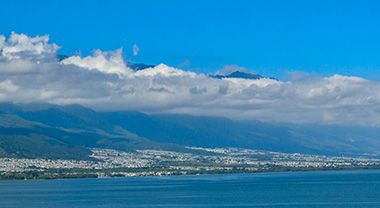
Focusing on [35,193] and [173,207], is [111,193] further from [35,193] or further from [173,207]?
[173,207]

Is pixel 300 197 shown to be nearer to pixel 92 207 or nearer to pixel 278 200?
pixel 278 200

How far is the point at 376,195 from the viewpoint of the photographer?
538ft

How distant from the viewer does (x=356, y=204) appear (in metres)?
142

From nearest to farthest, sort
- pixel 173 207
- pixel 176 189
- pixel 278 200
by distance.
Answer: pixel 173 207 < pixel 278 200 < pixel 176 189

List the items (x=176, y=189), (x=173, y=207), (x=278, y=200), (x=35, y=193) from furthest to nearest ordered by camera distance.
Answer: (x=176, y=189) → (x=35, y=193) → (x=278, y=200) → (x=173, y=207)

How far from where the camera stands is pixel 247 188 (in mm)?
196375

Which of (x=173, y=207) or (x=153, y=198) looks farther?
(x=153, y=198)

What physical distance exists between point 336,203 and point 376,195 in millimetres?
23445

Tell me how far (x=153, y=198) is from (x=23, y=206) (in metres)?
30.0

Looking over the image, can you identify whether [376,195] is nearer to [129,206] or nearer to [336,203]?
[336,203]

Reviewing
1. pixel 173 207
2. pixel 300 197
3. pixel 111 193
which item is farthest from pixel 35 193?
pixel 300 197

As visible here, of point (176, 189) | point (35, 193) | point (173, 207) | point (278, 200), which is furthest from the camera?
point (176, 189)

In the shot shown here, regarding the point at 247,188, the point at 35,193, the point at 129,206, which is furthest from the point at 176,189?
the point at 129,206

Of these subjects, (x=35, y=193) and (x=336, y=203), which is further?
(x=35, y=193)
